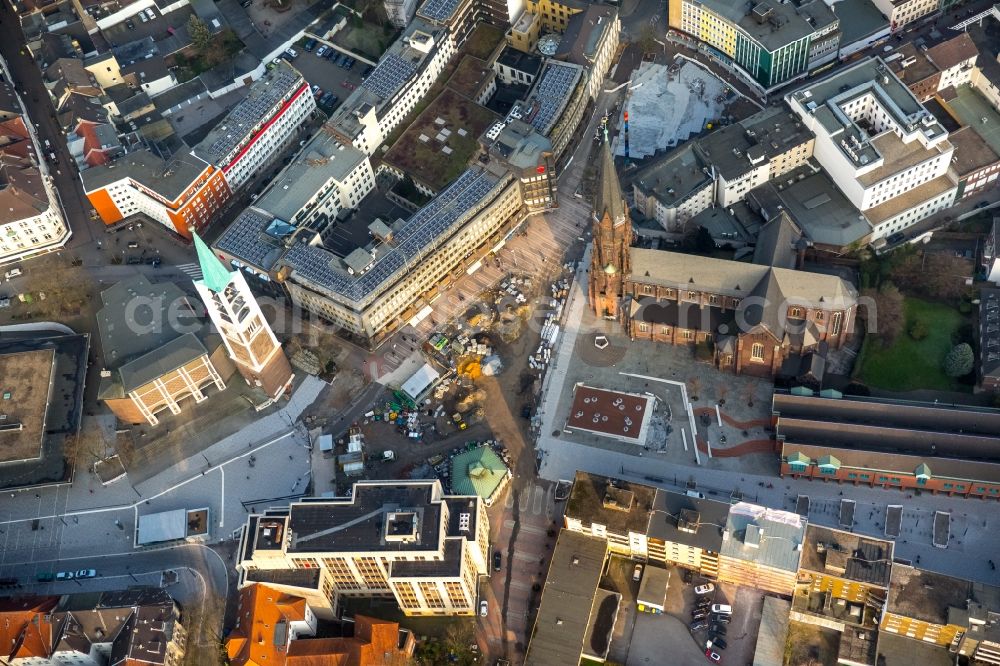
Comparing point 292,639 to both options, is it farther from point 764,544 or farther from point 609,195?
point 609,195

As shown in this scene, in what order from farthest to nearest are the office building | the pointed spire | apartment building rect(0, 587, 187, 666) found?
the pointed spire → apartment building rect(0, 587, 187, 666) → the office building

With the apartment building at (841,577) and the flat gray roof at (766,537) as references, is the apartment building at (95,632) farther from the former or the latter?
the apartment building at (841,577)

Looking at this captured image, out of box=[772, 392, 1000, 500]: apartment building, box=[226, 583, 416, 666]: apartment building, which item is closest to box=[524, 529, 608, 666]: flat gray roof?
box=[226, 583, 416, 666]: apartment building

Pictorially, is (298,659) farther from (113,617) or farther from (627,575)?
(627,575)

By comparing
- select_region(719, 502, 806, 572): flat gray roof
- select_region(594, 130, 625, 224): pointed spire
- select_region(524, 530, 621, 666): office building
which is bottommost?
select_region(524, 530, 621, 666): office building

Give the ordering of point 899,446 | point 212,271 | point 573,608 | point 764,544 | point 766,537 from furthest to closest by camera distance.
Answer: point 899,446, point 573,608, point 212,271, point 766,537, point 764,544

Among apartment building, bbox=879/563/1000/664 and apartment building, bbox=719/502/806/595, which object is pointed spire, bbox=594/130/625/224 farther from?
apartment building, bbox=879/563/1000/664

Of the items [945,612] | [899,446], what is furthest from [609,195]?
A: [945,612]
